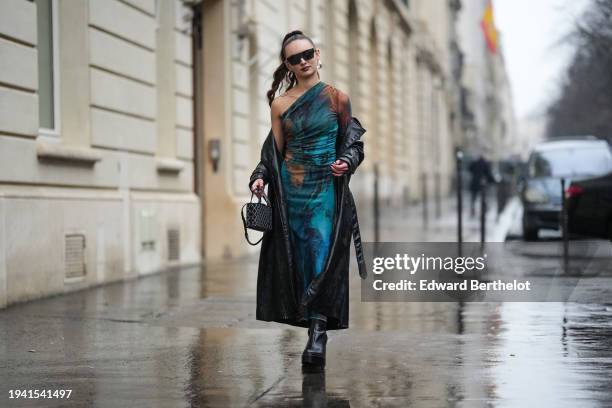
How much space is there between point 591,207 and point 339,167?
924 centimetres

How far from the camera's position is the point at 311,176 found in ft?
21.7

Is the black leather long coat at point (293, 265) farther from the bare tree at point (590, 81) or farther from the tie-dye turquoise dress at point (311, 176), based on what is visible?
the bare tree at point (590, 81)

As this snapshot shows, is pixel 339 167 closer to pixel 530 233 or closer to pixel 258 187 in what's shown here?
pixel 258 187

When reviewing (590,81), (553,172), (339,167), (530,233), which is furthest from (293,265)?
(590,81)

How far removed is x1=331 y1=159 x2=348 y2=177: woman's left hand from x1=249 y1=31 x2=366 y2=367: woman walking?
0.11 meters

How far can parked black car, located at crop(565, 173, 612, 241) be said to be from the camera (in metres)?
14.8

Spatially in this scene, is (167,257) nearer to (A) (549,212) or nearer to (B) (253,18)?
(B) (253,18)

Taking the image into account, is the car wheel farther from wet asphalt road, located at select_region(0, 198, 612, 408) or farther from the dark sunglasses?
the dark sunglasses

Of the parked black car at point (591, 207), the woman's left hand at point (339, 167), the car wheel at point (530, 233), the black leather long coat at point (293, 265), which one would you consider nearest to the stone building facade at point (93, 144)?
the black leather long coat at point (293, 265)

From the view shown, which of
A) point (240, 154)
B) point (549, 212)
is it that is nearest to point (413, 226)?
point (549, 212)

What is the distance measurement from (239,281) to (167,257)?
2173 mm

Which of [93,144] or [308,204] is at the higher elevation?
[93,144]

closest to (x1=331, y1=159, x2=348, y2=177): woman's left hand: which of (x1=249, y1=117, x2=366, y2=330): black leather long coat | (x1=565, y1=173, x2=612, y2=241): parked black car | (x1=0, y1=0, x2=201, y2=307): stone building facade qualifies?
(x1=249, y1=117, x2=366, y2=330): black leather long coat

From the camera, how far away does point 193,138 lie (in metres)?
16.9
